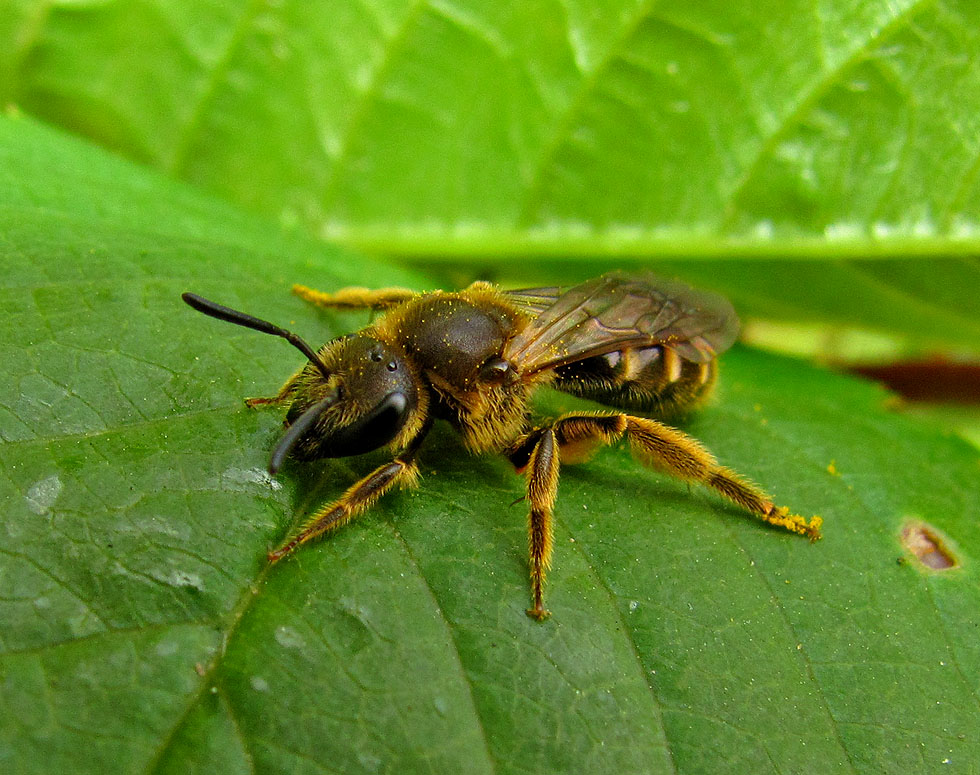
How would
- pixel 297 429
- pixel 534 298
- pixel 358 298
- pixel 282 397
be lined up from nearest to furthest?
pixel 297 429 → pixel 282 397 → pixel 358 298 → pixel 534 298

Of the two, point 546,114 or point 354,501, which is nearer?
point 354,501

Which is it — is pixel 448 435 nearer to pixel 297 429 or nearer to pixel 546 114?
pixel 297 429

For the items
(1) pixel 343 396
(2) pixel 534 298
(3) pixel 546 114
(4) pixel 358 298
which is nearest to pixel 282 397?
(1) pixel 343 396

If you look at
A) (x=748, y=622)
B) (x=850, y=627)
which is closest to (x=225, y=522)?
(x=748, y=622)

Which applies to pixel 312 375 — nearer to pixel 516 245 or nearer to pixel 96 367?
pixel 96 367

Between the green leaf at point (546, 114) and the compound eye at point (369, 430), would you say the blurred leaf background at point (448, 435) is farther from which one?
the compound eye at point (369, 430)

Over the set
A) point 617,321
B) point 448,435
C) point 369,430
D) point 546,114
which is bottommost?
point 448,435
